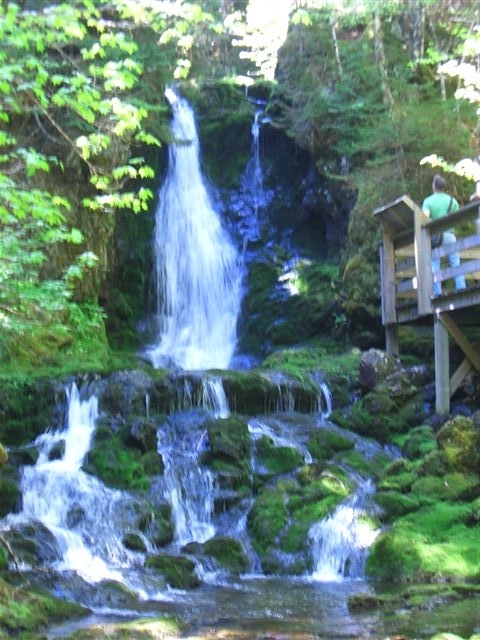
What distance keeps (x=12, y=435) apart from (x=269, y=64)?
518 inches

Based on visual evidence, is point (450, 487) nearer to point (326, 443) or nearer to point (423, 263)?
point (326, 443)

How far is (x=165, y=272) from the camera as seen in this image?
1945cm

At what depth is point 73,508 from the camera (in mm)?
9289

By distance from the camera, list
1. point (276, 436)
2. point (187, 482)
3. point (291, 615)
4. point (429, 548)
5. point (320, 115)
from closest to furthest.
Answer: point (291, 615) → point (429, 548) → point (187, 482) → point (276, 436) → point (320, 115)

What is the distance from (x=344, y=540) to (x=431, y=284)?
14.4 feet

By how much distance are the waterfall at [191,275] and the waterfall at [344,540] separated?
814cm

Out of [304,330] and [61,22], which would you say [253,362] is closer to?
[304,330]

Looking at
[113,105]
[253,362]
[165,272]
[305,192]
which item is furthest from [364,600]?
[305,192]

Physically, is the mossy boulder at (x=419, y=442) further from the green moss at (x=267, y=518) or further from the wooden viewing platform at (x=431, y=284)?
the green moss at (x=267, y=518)

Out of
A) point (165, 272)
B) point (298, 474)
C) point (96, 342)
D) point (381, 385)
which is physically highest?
point (165, 272)

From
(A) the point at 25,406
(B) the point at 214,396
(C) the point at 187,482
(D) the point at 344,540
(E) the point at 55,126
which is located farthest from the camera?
(B) the point at 214,396

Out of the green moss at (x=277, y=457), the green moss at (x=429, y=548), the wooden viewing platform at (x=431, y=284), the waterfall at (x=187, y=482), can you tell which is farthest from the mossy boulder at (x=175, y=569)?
the wooden viewing platform at (x=431, y=284)

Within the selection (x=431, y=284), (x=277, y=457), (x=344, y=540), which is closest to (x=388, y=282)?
(x=431, y=284)

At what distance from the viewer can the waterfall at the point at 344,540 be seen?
8156 mm
